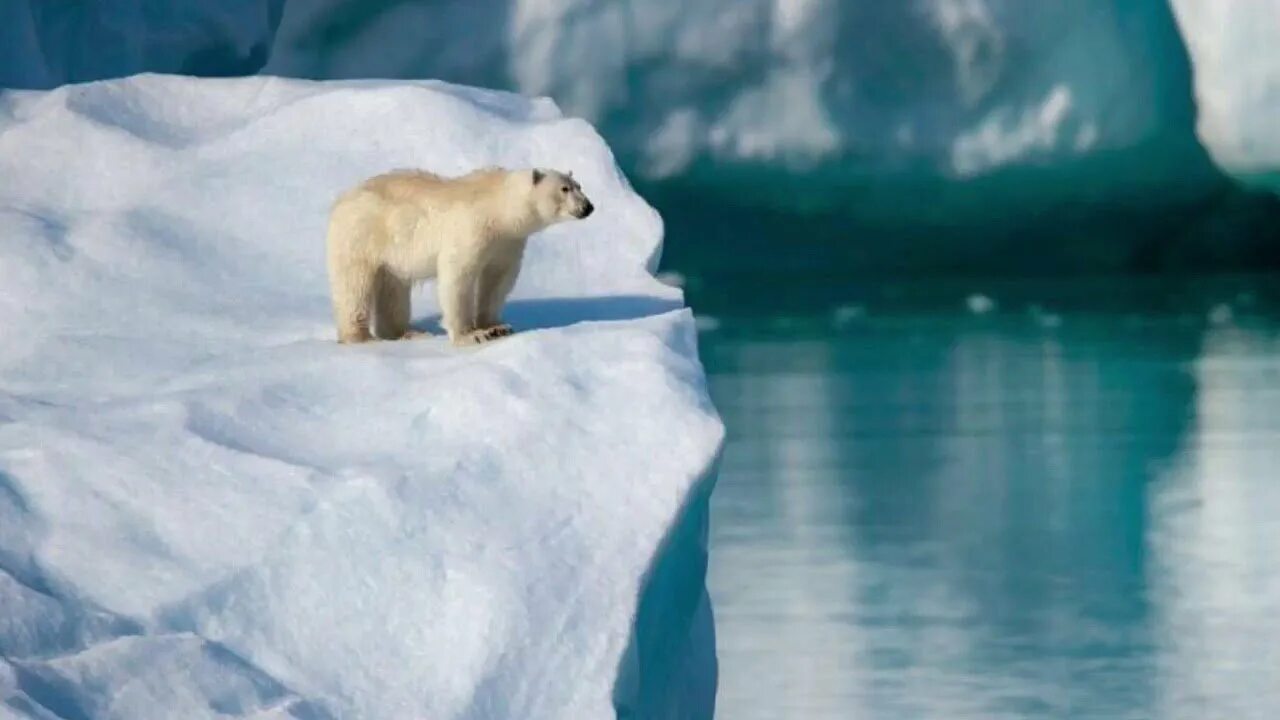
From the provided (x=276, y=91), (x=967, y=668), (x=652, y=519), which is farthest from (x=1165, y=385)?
(x=652, y=519)

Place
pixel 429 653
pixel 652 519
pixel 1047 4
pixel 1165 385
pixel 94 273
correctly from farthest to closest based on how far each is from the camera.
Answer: pixel 1047 4 → pixel 1165 385 → pixel 94 273 → pixel 652 519 → pixel 429 653

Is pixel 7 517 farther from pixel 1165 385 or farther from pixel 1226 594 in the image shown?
pixel 1165 385

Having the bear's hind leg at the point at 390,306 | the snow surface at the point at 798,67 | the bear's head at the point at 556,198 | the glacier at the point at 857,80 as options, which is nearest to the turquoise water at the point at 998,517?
the glacier at the point at 857,80

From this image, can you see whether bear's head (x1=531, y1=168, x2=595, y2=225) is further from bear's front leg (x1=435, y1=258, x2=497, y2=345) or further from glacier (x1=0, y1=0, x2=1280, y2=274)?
glacier (x1=0, y1=0, x2=1280, y2=274)

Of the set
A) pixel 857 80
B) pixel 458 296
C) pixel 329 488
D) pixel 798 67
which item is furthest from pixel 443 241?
pixel 857 80

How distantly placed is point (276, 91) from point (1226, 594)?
227cm

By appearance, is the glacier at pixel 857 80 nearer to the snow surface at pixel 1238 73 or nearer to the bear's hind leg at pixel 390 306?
the snow surface at pixel 1238 73

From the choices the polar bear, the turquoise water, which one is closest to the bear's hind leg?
the polar bear

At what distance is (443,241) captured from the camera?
10.4 feet

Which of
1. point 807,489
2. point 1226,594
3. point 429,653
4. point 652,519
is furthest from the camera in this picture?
point 807,489

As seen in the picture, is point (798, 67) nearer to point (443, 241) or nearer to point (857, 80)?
point (857, 80)

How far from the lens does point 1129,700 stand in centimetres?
416

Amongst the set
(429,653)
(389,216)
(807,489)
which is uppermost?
(389,216)

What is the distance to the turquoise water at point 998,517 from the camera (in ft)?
14.1
